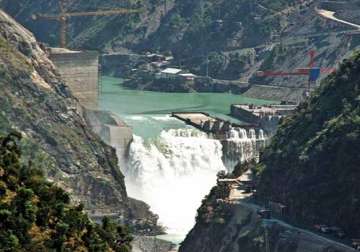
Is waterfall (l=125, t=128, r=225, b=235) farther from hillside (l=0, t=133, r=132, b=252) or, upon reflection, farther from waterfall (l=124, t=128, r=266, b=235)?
hillside (l=0, t=133, r=132, b=252)

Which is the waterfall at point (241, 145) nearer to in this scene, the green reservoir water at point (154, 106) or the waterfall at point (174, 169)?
the waterfall at point (174, 169)

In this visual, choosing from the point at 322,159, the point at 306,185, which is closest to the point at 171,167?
the point at 322,159

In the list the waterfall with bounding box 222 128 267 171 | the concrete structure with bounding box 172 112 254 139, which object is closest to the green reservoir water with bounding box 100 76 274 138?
the concrete structure with bounding box 172 112 254 139

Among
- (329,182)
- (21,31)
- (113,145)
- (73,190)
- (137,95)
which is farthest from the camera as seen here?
(137,95)

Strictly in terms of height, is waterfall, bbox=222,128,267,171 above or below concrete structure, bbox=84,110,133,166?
below

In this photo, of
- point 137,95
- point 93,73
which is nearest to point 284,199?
point 93,73

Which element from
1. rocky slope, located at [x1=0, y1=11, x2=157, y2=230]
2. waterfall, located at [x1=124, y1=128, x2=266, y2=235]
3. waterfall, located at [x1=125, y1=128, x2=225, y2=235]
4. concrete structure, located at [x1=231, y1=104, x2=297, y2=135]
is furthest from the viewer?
concrete structure, located at [x1=231, y1=104, x2=297, y2=135]

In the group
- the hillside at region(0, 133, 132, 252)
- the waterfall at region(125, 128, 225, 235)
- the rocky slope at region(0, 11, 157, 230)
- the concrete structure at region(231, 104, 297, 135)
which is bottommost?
the waterfall at region(125, 128, 225, 235)

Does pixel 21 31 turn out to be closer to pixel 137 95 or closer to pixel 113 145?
pixel 113 145
